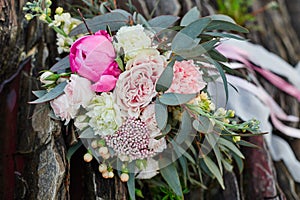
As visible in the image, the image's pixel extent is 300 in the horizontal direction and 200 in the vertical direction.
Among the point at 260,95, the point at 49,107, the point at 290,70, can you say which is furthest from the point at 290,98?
the point at 49,107

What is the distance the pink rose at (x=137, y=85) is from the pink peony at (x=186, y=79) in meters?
0.03

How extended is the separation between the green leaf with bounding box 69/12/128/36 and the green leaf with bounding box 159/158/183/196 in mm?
270

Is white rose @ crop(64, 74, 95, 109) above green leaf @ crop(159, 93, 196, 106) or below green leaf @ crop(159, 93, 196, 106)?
above

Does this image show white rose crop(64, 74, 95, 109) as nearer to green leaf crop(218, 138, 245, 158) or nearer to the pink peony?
the pink peony

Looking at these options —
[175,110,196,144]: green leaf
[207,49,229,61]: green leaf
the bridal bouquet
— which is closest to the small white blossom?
the bridal bouquet

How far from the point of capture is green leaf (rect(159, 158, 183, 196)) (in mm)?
812

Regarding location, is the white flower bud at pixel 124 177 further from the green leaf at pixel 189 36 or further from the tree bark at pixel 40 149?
the green leaf at pixel 189 36

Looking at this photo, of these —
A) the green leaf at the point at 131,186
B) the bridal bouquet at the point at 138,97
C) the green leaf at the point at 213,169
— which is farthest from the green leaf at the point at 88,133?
the green leaf at the point at 213,169

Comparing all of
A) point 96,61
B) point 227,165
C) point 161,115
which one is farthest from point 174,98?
point 227,165

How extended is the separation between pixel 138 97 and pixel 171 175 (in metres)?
0.18

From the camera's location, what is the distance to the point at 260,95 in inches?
41.8

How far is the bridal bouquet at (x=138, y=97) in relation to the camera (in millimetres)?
741

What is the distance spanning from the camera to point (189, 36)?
785 millimetres

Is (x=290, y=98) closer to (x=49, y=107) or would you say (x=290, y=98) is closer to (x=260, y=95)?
(x=260, y=95)
